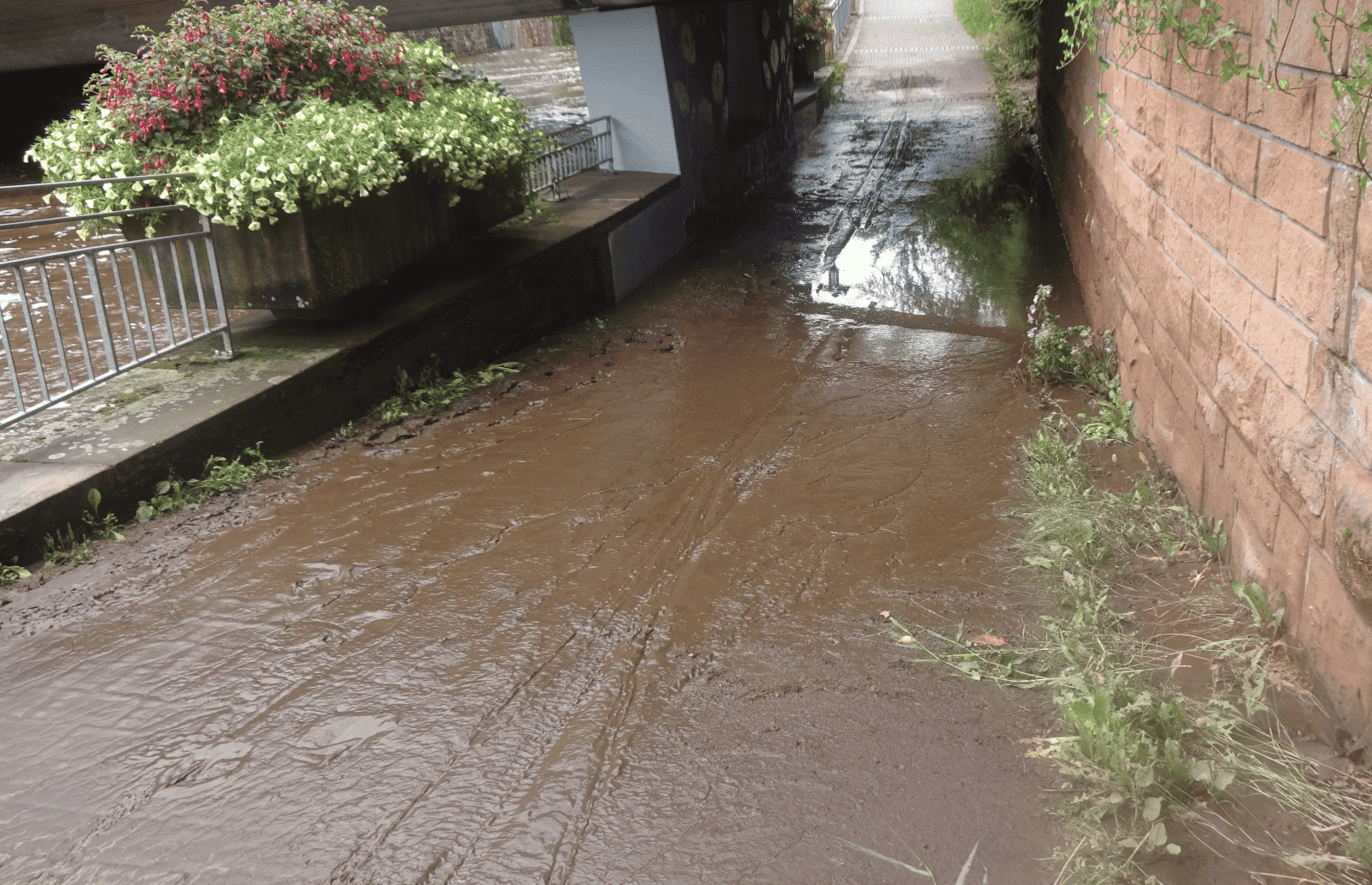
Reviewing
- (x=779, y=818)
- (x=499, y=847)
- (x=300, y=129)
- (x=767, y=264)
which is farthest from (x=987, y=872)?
(x=767, y=264)

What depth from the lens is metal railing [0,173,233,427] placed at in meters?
4.85

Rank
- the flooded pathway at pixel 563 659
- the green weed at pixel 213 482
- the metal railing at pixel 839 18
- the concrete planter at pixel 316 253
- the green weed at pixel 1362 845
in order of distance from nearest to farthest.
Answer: the green weed at pixel 1362 845
the flooded pathway at pixel 563 659
the green weed at pixel 213 482
the concrete planter at pixel 316 253
the metal railing at pixel 839 18

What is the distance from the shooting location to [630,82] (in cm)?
1027

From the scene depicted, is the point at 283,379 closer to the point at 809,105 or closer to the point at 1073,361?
the point at 1073,361

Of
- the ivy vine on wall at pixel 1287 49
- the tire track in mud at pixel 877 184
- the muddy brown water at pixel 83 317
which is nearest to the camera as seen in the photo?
the ivy vine on wall at pixel 1287 49

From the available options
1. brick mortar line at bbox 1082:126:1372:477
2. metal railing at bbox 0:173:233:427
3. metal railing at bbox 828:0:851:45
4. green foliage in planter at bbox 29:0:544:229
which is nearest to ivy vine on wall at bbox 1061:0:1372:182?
brick mortar line at bbox 1082:126:1372:477

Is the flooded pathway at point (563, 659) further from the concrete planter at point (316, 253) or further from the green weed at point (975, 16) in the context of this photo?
the green weed at point (975, 16)

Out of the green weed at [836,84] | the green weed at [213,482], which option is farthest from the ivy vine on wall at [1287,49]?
the green weed at [836,84]

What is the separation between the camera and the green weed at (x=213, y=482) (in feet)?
15.8

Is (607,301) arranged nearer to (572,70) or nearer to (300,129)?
(300,129)

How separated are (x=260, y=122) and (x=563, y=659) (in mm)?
4066

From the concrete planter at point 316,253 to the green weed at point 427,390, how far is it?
60 centimetres

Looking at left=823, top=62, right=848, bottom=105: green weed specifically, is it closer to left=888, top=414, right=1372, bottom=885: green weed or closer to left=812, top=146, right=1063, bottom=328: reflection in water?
left=812, top=146, right=1063, bottom=328: reflection in water

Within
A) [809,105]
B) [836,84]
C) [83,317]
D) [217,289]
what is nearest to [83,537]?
[217,289]
